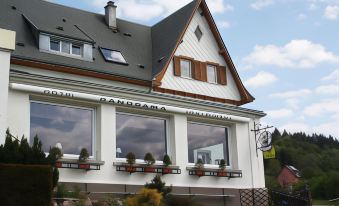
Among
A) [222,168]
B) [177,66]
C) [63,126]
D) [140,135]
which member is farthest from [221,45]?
[63,126]

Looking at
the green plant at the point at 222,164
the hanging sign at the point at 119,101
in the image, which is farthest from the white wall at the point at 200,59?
the green plant at the point at 222,164

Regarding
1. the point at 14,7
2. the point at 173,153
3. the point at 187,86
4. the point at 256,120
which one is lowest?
the point at 173,153

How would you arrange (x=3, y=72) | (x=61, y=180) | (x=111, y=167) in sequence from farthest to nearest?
(x=111, y=167)
(x=61, y=180)
(x=3, y=72)

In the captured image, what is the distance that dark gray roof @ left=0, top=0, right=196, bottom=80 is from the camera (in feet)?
69.4

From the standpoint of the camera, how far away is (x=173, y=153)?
63.5 feet

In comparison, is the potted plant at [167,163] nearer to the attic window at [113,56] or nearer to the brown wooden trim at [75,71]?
the brown wooden trim at [75,71]

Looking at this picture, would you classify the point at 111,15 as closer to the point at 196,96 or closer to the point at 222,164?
the point at 196,96

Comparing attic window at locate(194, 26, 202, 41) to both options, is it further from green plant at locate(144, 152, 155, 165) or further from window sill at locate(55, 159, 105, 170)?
window sill at locate(55, 159, 105, 170)

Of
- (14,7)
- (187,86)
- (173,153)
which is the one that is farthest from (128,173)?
(14,7)

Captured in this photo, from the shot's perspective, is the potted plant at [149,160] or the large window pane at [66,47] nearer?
the potted plant at [149,160]

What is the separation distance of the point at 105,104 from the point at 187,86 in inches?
253

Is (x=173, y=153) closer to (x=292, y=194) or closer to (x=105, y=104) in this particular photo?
(x=105, y=104)

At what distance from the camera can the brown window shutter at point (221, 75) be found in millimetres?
24791

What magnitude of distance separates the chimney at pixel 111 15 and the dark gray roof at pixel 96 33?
262mm
